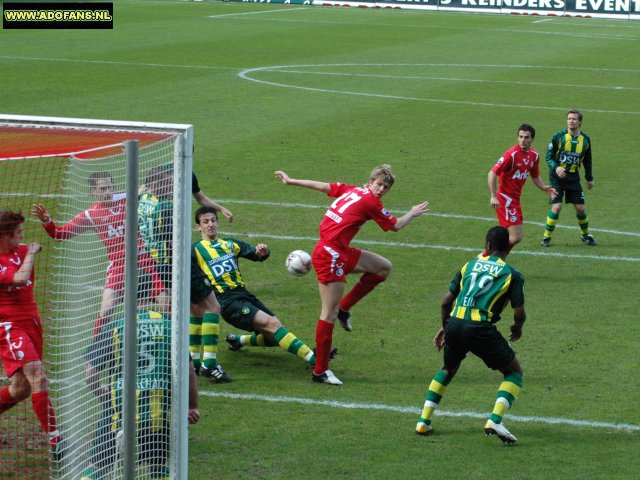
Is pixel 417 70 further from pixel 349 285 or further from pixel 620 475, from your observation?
pixel 620 475

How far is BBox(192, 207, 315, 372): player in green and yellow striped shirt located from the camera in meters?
10.7

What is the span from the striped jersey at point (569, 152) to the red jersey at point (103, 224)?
337 inches

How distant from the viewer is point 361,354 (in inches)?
440

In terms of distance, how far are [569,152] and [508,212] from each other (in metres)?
2.18

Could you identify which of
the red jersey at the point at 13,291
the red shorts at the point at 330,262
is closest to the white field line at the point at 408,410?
the red shorts at the point at 330,262

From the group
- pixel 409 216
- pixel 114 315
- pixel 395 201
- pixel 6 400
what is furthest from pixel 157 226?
pixel 395 201

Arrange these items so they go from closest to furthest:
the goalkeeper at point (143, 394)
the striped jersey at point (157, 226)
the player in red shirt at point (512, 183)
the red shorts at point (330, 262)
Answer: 1. the goalkeeper at point (143, 394)
2. the striped jersey at point (157, 226)
3. the red shorts at point (330, 262)
4. the player in red shirt at point (512, 183)

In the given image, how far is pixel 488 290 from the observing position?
29.6 ft

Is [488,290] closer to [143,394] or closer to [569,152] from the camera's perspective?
[143,394]

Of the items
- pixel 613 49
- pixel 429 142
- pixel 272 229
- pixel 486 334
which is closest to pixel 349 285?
pixel 272 229

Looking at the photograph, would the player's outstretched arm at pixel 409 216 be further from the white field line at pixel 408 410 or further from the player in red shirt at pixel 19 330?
the player in red shirt at pixel 19 330

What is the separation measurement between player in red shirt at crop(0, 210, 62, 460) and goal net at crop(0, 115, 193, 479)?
5cm

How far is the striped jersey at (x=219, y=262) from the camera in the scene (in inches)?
429

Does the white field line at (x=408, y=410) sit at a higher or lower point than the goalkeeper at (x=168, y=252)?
lower
